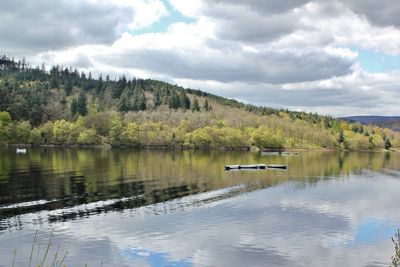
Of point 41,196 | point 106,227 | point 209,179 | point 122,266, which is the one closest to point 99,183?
point 41,196

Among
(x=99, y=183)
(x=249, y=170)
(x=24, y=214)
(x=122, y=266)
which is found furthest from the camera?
(x=249, y=170)

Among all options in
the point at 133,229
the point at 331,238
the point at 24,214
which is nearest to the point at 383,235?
the point at 331,238

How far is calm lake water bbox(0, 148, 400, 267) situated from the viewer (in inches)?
1644

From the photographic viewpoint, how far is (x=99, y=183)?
8669 cm

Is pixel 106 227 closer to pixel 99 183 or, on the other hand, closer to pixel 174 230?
pixel 174 230

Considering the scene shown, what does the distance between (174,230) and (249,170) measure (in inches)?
3108

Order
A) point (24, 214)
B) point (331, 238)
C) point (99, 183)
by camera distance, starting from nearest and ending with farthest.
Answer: point (331, 238), point (24, 214), point (99, 183)

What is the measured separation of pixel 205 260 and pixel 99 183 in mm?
50664

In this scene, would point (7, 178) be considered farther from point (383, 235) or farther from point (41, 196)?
point (383, 235)

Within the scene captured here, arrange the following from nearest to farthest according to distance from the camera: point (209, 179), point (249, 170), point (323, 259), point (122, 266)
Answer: point (122, 266) < point (323, 259) < point (209, 179) < point (249, 170)

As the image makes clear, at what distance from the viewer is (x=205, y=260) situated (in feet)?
133

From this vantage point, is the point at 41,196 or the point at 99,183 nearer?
the point at 41,196

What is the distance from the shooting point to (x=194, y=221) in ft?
183

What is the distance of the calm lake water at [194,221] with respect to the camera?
4175cm
